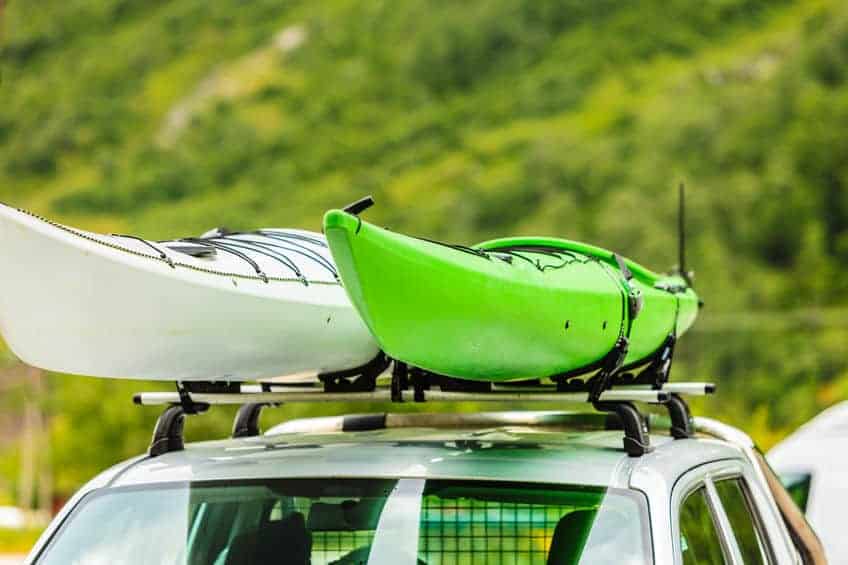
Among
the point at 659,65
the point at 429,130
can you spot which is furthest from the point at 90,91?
the point at 659,65

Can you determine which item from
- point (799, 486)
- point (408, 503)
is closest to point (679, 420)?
point (408, 503)

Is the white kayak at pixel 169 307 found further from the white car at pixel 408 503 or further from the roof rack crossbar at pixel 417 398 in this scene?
the white car at pixel 408 503

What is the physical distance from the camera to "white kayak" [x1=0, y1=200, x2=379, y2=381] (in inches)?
128

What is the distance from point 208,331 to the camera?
370cm

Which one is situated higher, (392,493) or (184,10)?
(184,10)

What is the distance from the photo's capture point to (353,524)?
3.81 metres

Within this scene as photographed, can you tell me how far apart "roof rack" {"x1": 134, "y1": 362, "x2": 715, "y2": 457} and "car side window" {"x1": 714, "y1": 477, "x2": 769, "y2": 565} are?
20 centimetres

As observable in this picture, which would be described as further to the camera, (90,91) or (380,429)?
(90,91)

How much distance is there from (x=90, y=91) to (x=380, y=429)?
15109cm

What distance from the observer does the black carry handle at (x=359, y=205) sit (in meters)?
3.28

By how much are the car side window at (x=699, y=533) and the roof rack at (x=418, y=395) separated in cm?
19

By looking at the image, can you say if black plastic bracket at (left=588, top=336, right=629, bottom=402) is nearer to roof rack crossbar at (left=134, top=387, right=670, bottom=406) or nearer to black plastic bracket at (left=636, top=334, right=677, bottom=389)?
roof rack crossbar at (left=134, top=387, right=670, bottom=406)

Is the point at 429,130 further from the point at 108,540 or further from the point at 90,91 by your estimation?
the point at 108,540

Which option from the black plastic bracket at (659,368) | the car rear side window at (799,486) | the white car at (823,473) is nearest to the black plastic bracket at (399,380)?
the black plastic bracket at (659,368)
